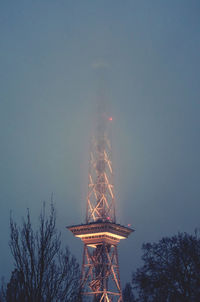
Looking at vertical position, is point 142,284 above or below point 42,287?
above

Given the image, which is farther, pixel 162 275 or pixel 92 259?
pixel 92 259

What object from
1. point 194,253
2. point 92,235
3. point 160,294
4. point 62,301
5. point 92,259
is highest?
point 92,235

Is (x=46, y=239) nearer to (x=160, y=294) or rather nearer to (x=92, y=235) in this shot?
(x=160, y=294)

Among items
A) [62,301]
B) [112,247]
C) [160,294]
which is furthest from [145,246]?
[112,247]

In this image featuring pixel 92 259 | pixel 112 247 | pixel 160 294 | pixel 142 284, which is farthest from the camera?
pixel 112 247

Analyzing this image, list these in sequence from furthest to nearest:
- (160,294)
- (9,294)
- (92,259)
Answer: (92,259) < (160,294) < (9,294)

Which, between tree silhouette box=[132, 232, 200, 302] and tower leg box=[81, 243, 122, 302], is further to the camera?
tower leg box=[81, 243, 122, 302]

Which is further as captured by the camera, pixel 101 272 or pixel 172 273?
pixel 101 272

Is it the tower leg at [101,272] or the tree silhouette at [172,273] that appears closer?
the tree silhouette at [172,273]
